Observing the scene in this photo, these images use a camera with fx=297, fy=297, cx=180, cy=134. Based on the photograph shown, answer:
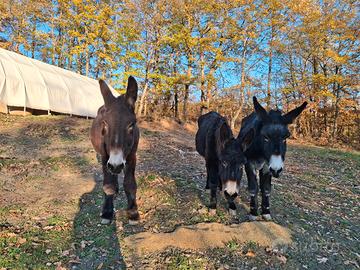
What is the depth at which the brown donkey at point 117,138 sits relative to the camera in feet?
12.9

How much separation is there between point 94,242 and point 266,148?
3.14 m

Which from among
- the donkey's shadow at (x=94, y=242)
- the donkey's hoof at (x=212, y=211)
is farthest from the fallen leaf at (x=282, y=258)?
the donkey's shadow at (x=94, y=242)

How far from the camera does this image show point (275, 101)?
29.2 meters

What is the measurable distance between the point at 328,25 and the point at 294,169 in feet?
61.6

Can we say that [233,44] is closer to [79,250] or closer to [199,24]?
[199,24]

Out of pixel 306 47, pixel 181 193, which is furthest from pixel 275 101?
pixel 181 193

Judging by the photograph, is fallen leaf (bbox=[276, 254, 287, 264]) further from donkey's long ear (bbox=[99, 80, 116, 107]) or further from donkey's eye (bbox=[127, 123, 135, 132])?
donkey's long ear (bbox=[99, 80, 116, 107])

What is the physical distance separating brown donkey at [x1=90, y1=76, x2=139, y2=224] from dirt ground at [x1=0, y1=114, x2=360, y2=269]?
44cm

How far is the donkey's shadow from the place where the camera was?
4.11m

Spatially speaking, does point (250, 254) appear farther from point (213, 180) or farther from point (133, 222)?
point (133, 222)

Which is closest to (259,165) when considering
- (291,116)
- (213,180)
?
(213,180)

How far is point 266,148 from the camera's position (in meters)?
4.94

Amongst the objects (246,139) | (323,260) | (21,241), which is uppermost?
(246,139)

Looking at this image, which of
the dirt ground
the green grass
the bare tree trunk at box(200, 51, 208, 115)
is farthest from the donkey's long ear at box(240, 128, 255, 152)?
the bare tree trunk at box(200, 51, 208, 115)
